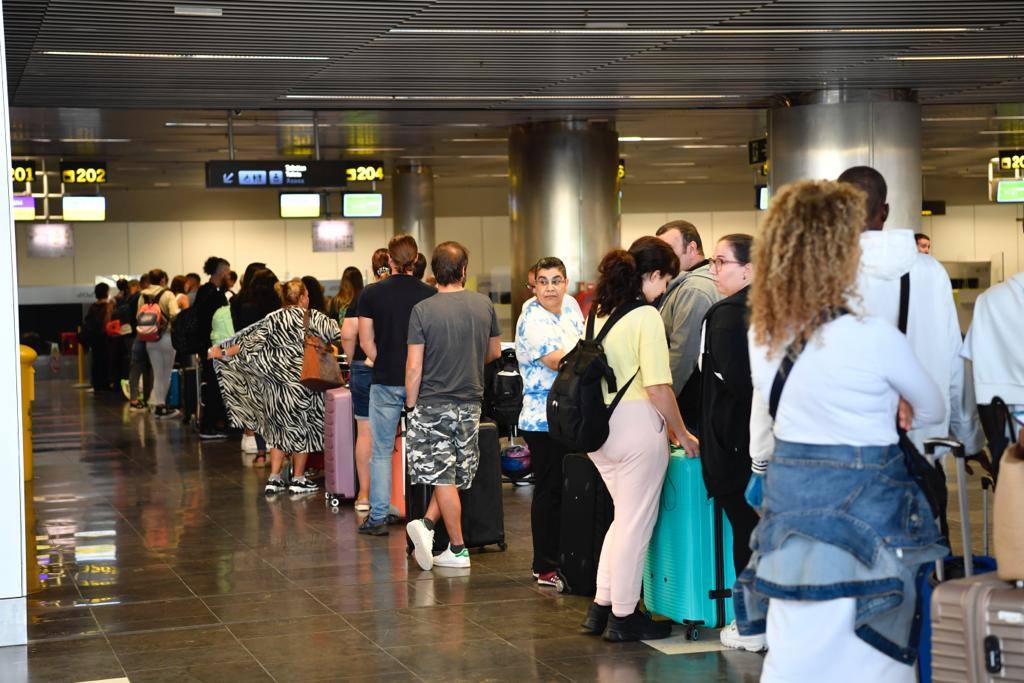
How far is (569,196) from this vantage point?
1462 cm

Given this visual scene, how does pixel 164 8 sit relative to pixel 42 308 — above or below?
above

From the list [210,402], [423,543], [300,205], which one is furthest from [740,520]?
[300,205]

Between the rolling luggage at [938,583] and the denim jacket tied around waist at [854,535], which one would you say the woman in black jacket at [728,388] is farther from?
the denim jacket tied around waist at [854,535]

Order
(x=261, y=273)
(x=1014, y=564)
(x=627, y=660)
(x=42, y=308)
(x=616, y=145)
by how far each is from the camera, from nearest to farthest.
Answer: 1. (x=1014, y=564)
2. (x=627, y=660)
3. (x=261, y=273)
4. (x=616, y=145)
5. (x=42, y=308)

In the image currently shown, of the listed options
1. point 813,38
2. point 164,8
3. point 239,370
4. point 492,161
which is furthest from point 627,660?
point 492,161

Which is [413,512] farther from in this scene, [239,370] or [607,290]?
[239,370]

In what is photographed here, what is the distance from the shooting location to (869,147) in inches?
476

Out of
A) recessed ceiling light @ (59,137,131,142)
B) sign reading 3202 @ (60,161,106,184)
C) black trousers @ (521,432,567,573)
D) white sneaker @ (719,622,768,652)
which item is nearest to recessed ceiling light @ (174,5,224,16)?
black trousers @ (521,432,567,573)

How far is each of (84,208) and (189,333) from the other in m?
6.45

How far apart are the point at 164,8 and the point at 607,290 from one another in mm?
3530

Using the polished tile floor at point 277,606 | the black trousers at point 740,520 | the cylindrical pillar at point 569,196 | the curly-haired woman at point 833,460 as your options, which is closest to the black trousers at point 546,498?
the polished tile floor at point 277,606

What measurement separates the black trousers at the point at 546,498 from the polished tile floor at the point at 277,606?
19 centimetres

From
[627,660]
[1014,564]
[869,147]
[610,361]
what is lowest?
[627,660]

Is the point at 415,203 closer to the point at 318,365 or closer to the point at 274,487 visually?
the point at 274,487
